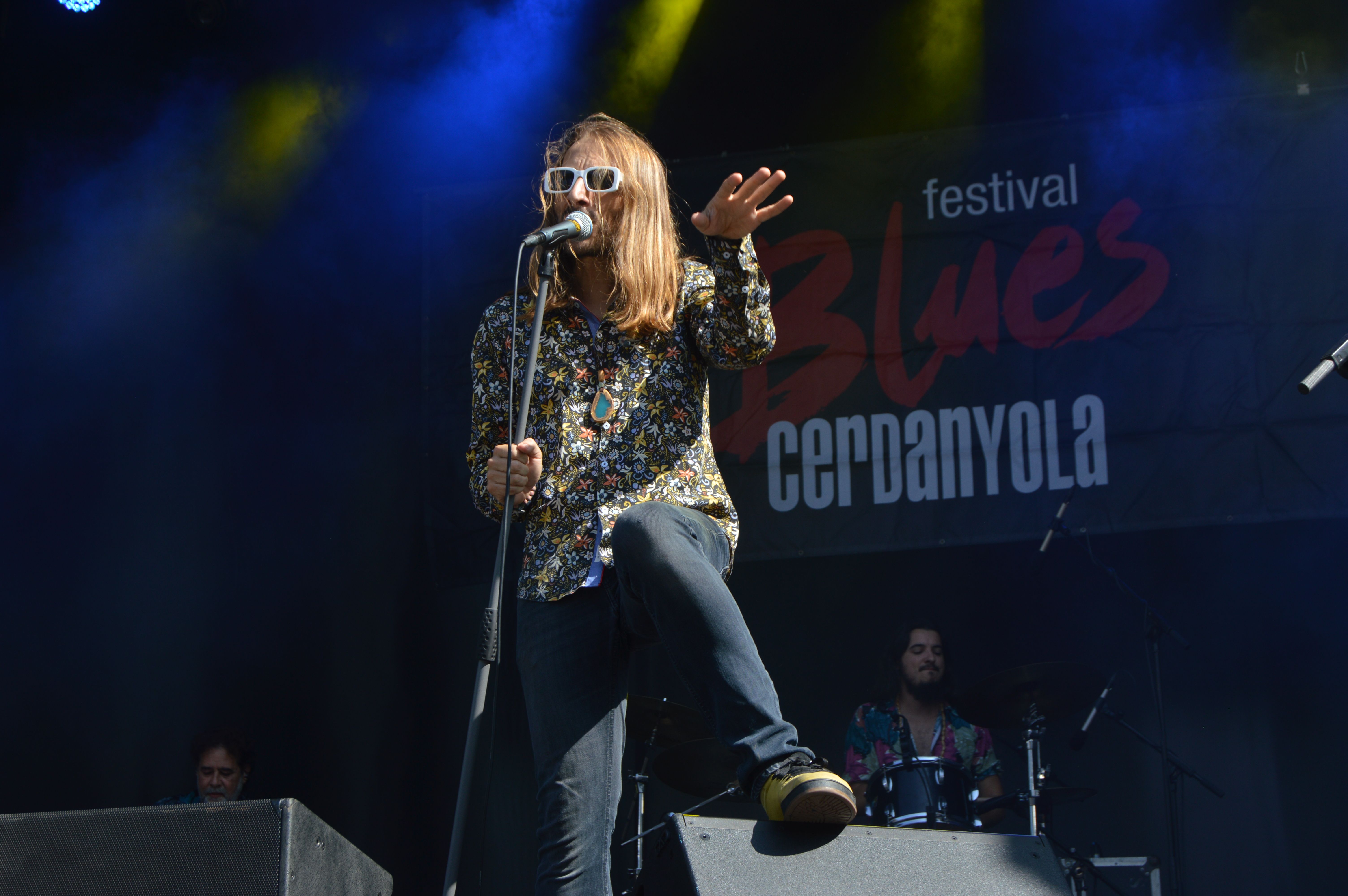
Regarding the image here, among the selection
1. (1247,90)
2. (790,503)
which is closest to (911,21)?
(1247,90)

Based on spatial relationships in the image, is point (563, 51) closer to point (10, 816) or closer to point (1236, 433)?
point (1236, 433)

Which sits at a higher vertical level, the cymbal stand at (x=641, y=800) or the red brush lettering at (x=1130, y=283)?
the red brush lettering at (x=1130, y=283)

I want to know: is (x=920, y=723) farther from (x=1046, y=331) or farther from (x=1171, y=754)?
(x=1046, y=331)

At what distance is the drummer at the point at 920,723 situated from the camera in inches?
189

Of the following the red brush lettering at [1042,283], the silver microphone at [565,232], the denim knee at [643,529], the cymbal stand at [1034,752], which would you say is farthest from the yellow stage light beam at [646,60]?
the denim knee at [643,529]

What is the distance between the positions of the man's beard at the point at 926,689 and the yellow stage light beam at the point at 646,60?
2464 millimetres

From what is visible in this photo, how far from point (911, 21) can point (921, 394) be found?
4.85ft

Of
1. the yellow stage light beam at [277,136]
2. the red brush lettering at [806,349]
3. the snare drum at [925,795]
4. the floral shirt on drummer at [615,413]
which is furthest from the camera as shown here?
the yellow stage light beam at [277,136]

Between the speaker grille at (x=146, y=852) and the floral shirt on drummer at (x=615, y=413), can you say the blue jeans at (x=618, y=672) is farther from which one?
the speaker grille at (x=146, y=852)

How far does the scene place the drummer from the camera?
479 centimetres

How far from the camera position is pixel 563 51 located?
195 inches

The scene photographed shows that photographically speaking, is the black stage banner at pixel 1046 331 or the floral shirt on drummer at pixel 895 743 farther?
the floral shirt on drummer at pixel 895 743

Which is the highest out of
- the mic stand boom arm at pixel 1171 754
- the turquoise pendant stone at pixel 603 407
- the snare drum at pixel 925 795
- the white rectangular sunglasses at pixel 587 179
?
the white rectangular sunglasses at pixel 587 179

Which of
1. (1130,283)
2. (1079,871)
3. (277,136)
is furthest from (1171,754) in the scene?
(277,136)
